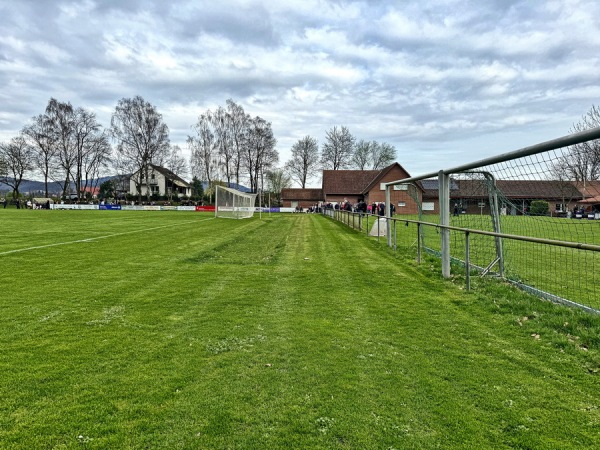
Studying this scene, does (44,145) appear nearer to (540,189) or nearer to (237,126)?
(237,126)

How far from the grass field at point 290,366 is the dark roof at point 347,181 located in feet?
183

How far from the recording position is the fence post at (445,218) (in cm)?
758

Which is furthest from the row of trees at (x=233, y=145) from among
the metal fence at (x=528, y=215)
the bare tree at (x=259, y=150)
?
the metal fence at (x=528, y=215)

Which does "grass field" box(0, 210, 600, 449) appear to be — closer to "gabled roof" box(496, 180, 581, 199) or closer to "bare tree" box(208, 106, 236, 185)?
"gabled roof" box(496, 180, 581, 199)

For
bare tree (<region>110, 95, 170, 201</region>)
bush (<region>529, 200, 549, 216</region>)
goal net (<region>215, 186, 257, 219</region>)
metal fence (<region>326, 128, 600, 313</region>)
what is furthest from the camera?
bare tree (<region>110, 95, 170, 201</region>)

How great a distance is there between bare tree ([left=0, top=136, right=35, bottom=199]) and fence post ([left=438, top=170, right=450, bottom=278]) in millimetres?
66997

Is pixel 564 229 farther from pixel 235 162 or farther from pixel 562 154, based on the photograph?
pixel 235 162

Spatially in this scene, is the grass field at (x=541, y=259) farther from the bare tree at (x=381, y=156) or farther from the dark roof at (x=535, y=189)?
the bare tree at (x=381, y=156)

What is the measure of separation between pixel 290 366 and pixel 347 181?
60384 millimetres

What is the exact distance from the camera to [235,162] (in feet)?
195

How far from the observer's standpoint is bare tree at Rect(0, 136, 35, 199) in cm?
5903

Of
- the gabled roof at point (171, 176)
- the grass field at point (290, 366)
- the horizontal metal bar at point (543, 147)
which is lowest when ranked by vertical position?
the grass field at point (290, 366)

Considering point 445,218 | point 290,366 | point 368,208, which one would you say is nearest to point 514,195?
point 445,218

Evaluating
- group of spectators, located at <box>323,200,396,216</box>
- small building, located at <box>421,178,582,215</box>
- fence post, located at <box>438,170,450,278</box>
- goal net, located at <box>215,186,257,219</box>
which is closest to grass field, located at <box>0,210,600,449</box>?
fence post, located at <box>438,170,450,278</box>
